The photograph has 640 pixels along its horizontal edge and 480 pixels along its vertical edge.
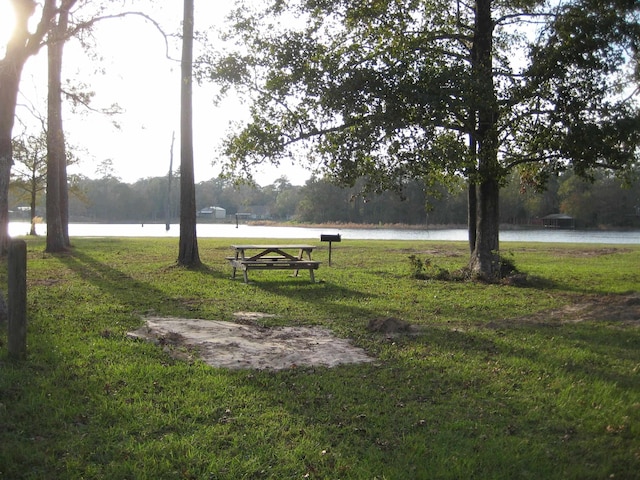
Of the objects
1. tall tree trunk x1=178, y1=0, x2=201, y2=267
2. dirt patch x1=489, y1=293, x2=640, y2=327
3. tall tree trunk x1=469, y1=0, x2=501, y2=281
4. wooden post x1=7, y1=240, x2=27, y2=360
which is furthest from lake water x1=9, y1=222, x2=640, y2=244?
wooden post x1=7, y1=240, x2=27, y2=360

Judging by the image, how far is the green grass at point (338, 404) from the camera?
348cm

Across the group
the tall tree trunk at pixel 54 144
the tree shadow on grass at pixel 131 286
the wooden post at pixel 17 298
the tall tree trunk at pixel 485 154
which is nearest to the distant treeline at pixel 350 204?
the tall tree trunk at pixel 54 144

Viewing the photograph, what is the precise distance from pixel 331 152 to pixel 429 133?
2.07 metres

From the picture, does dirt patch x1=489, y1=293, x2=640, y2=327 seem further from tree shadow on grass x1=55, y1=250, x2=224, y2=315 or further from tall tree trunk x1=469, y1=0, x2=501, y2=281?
tree shadow on grass x1=55, y1=250, x2=224, y2=315

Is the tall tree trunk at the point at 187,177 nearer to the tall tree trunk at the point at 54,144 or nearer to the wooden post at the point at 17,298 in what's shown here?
the tall tree trunk at the point at 54,144

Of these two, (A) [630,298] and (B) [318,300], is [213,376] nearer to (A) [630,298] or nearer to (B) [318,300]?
(B) [318,300]

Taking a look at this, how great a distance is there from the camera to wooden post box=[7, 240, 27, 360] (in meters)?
4.98

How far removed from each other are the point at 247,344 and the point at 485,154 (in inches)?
280

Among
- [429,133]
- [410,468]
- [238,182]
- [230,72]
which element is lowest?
[410,468]

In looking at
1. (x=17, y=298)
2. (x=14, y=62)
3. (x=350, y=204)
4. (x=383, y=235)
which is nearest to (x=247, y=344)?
(x=17, y=298)

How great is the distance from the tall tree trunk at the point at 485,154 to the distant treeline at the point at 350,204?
85.4ft

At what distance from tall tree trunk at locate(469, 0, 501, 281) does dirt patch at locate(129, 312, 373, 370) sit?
18.3 ft

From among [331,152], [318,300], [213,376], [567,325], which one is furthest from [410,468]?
[331,152]

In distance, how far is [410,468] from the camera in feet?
11.3
